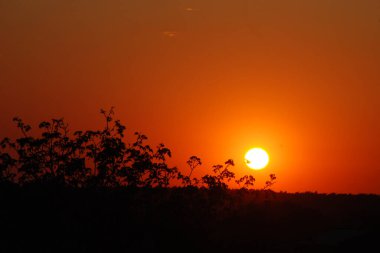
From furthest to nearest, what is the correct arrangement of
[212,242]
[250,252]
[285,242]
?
[285,242]
[250,252]
[212,242]

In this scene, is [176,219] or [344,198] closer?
[176,219]

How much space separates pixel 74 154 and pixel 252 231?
20.6 m

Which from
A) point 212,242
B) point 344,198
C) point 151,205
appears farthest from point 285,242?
point 344,198

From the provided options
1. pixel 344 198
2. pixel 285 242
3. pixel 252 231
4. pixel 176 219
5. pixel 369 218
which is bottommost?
pixel 176 219

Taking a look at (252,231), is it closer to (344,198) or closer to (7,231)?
(7,231)

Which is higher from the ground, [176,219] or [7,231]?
[176,219]

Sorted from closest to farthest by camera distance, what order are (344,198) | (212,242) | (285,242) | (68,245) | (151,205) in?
(68,245) → (151,205) → (212,242) → (285,242) → (344,198)

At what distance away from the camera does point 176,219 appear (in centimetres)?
2683

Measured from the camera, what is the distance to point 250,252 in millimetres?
30938

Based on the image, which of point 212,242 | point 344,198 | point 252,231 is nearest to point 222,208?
point 212,242

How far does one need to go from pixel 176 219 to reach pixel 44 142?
19.3ft

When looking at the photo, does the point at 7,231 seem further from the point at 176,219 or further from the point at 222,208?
the point at 222,208

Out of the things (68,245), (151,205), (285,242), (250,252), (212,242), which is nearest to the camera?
(68,245)

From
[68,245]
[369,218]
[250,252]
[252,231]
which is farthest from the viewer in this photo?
[369,218]
